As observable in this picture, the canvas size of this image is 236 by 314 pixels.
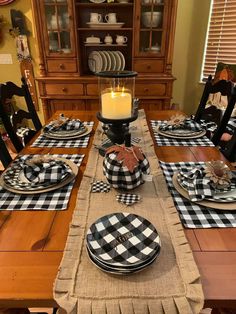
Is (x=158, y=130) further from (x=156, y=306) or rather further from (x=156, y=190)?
(x=156, y=306)

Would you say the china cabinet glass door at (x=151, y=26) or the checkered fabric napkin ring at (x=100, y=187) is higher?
the china cabinet glass door at (x=151, y=26)

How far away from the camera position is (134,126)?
1.55 m

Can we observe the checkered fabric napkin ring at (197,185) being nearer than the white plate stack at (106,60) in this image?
Yes

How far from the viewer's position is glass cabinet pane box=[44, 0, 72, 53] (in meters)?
2.48

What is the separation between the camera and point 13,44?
2.97 metres

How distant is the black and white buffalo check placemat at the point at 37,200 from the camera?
0.82 metres

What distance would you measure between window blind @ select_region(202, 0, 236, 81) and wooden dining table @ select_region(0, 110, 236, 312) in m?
2.55

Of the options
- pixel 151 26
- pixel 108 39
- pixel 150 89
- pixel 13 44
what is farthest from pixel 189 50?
pixel 13 44

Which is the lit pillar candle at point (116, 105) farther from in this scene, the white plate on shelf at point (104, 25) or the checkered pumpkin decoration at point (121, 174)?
the white plate on shelf at point (104, 25)

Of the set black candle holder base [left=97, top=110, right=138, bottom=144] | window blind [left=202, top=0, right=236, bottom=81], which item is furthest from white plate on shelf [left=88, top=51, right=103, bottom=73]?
black candle holder base [left=97, top=110, right=138, bottom=144]

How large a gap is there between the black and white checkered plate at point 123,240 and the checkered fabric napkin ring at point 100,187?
0.59ft

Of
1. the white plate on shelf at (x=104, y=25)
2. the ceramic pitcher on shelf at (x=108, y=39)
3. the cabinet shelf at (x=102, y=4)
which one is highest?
the cabinet shelf at (x=102, y=4)

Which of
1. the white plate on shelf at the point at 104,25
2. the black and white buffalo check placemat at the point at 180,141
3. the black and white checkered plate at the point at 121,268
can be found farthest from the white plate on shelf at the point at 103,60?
the black and white checkered plate at the point at 121,268

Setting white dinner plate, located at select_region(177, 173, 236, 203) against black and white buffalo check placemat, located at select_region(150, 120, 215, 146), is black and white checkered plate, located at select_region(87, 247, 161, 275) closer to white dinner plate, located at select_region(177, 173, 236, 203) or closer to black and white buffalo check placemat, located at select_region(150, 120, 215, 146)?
white dinner plate, located at select_region(177, 173, 236, 203)
